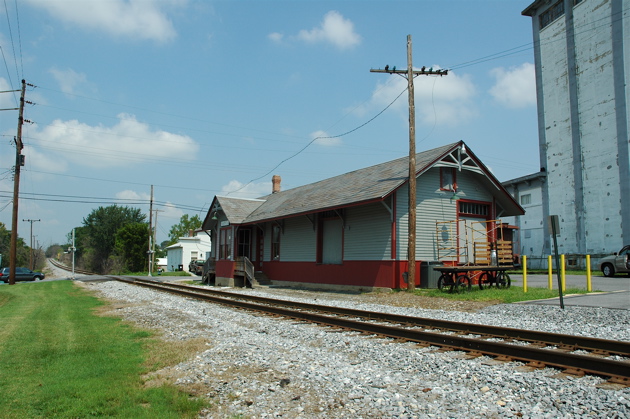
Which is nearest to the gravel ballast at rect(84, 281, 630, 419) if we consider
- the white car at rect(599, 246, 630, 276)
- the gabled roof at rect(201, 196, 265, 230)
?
the white car at rect(599, 246, 630, 276)

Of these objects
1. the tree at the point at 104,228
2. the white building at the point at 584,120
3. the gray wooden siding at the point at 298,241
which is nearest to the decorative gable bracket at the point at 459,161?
the gray wooden siding at the point at 298,241

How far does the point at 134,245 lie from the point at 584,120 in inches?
2303

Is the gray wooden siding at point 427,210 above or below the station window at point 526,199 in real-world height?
below

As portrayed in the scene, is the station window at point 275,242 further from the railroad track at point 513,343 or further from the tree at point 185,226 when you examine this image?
the tree at point 185,226

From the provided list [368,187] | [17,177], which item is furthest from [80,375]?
[17,177]

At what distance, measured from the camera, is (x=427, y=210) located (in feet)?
67.2

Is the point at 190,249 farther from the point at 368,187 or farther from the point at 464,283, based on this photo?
the point at 464,283

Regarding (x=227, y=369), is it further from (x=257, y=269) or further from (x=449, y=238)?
(x=257, y=269)

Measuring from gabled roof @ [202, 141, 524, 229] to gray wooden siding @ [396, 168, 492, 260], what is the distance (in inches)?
29.7

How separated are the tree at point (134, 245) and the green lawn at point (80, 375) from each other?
199 feet

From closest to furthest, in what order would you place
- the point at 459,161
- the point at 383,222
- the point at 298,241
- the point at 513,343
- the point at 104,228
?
the point at 513,343, the point at 383,222, the point at 459,161, the point at 298,241, the point at 104,228

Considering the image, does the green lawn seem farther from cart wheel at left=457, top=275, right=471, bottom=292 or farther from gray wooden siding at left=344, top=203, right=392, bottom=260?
cart wheel at left=457, top=275, right=471, bottom=292

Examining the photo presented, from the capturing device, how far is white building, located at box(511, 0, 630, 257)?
31.6 meters

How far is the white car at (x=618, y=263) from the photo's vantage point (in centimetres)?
2496
